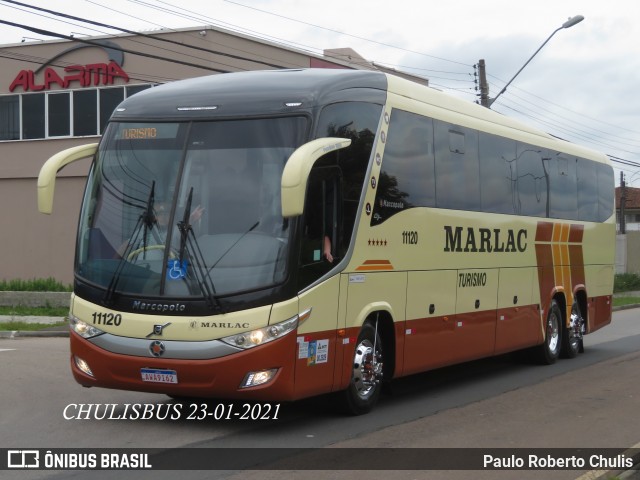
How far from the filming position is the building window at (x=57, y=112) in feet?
113

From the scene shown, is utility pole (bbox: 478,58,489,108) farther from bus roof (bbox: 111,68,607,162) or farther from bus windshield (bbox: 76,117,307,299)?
bus windshield (bbox: 76,117,307,299)

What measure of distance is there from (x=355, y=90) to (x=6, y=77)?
27761mm

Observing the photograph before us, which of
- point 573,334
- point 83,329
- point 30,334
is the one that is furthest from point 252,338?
point 30,334

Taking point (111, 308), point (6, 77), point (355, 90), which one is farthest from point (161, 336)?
point (6, 77)

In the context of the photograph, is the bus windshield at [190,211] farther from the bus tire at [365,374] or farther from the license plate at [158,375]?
the bus tire at [365,374]

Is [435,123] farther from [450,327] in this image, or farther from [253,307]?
[253,307]

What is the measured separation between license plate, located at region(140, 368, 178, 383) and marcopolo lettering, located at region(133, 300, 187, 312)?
1.78 ft

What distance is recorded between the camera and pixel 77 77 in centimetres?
3484

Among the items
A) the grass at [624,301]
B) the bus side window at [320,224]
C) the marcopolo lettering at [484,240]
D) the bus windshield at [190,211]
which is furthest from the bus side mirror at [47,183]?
the grass at [624,301]

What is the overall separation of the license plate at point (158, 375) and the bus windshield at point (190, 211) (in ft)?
2.28

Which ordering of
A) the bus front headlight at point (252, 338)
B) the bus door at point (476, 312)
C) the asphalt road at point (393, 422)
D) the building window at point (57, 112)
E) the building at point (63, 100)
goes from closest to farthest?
the asphalt road at point (393, 422), the bus front headlight at point (252, 338), the bus door at point (476, 312), the building at point (63, 100), the building window at point (57, 112)

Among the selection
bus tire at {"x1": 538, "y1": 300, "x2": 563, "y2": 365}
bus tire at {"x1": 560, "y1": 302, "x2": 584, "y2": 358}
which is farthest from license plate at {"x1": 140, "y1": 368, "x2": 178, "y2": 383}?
bus tire at {"x1": 560, "y1": 302, "x2": 584, "y2": 358}

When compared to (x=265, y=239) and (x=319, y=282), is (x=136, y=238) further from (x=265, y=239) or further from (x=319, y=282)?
(x=319, y=282)

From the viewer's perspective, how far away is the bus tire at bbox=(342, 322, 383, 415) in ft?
35.7
